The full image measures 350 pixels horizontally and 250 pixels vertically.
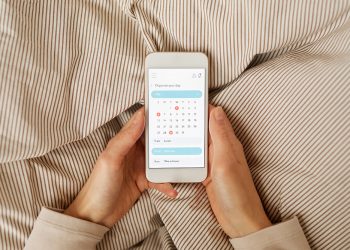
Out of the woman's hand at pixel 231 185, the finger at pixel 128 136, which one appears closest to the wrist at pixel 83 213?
the finger at pixel 128 136

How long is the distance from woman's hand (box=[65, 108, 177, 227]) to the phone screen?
40 mm

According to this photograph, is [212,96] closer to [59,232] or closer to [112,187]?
[112,187]

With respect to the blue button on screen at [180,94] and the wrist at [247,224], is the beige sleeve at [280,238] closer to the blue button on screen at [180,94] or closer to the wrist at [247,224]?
the wrist at [247,224]

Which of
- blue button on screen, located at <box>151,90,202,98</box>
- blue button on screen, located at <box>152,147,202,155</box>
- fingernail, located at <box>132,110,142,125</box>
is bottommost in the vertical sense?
blue button on screen, located at <box>152,147,202,155</box>

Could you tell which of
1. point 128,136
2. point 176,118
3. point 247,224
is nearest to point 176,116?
point 176,118

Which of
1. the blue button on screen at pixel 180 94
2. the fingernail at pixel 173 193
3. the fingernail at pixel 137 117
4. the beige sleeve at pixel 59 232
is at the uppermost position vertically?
the blue button on screen at pixel 180 94

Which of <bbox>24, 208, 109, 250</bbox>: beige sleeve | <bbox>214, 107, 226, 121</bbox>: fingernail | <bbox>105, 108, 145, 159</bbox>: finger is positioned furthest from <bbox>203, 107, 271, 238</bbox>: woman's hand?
<bbox>24, 208, 109, 250</bbox>: beige sleeve

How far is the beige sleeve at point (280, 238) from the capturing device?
0.63 metres

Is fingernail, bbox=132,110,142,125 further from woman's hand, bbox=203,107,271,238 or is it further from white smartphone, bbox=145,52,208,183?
woman's hand, bbox=203,107,271,238

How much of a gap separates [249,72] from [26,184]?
1.57 feet

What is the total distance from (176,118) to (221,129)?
93 mm

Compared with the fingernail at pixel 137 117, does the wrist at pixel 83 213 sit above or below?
below

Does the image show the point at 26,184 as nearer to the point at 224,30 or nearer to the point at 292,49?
the point at 224,30

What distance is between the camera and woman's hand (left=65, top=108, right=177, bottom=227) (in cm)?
69
